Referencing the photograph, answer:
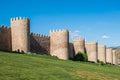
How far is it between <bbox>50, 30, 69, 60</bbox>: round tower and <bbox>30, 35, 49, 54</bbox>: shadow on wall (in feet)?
3.60

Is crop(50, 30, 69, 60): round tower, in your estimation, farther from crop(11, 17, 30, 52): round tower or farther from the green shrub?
crop(11, 17, 30, 52): round tower

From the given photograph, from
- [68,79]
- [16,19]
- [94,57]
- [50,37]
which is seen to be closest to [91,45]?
[94,57]

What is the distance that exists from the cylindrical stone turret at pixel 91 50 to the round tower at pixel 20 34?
1999 centimetres

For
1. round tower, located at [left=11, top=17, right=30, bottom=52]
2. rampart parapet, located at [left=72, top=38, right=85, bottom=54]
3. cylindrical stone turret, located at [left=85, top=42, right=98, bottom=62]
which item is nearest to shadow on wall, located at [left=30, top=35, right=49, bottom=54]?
round tower, located at [left=11, top=17, right=30, bottom=52]

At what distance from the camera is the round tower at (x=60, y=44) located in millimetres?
47250

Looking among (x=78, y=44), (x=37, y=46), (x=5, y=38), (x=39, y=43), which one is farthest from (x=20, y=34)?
(x=78, y=44)

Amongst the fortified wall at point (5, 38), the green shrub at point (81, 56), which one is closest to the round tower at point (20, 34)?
the fortified wall at point (5, 38)

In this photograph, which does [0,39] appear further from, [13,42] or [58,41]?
[58,41]

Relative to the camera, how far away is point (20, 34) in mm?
41188

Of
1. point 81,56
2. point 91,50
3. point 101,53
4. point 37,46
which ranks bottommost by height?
point 81,56

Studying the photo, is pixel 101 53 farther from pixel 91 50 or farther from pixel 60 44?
pixel 60 44

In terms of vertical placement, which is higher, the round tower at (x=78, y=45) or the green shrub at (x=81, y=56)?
the round tower at (x=78, y=45)

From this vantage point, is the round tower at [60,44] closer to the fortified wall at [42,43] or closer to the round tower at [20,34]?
the fortified wall at [42,43]

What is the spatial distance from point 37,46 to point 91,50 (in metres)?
14.6
